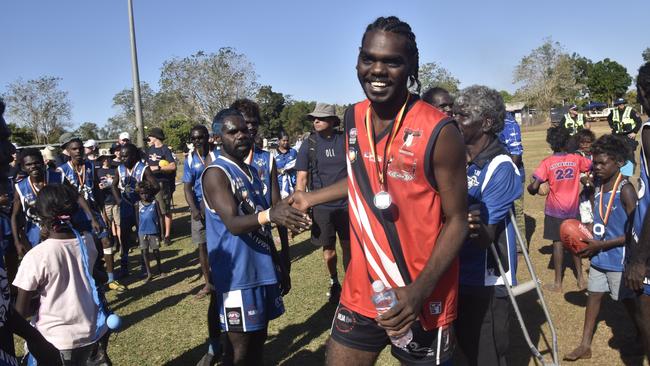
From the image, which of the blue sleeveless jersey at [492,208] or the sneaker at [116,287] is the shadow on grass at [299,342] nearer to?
the blue sleeveless jersey at [492,208]

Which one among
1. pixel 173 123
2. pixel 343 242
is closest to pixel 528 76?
pixel 173 123

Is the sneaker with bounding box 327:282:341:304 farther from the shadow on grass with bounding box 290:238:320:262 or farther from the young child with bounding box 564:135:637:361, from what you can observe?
the young child with bounding box 564:135:637:361

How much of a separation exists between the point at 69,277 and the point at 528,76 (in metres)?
67.4

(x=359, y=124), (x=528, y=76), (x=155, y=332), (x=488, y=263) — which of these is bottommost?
(x=155, y=332)

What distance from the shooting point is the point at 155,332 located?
5.79m

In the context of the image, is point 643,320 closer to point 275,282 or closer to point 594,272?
point 594,272

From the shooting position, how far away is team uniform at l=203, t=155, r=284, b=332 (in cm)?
346

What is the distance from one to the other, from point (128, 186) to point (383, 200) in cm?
795

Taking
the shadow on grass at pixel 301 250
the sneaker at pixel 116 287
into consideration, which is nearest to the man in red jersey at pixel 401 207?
the sneaker at pixel 116 287

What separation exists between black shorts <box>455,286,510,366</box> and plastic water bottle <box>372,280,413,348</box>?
3.09ft

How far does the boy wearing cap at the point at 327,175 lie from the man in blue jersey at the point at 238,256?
8.17 feet

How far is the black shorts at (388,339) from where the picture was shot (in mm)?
2330

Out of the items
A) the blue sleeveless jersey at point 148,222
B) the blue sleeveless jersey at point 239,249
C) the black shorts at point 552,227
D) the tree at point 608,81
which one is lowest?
the black shorts at point 552,227

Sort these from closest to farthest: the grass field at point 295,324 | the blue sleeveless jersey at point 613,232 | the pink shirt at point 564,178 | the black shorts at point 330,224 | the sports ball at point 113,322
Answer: the sports ball at point 113,322
the blue sleeveless jersey at point 613,232
the grass field at point 295,324
the black shorts at point 330,224
the pink shirt at point 564,178
